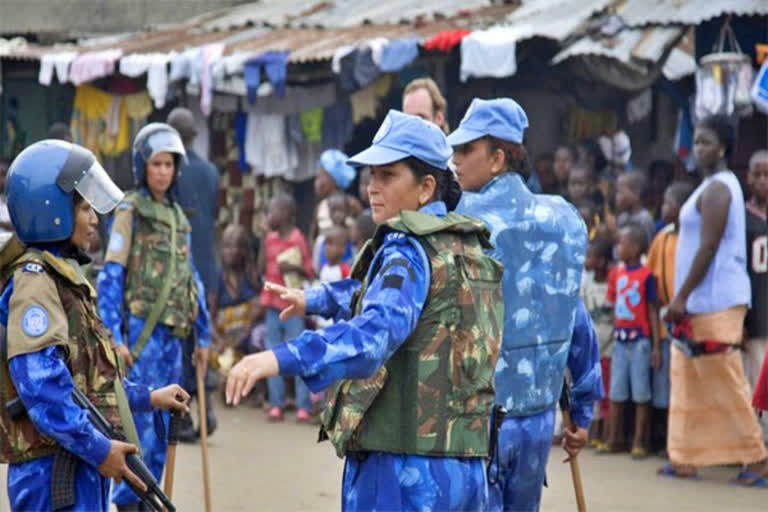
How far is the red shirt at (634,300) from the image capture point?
398 inches

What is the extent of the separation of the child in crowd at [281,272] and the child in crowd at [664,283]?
304 cm

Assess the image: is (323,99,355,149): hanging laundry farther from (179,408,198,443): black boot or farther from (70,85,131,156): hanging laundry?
(179,408,198,443): black boot

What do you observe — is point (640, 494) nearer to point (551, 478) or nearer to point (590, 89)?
point (551, 478)

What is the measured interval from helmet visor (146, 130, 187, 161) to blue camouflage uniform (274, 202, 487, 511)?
3.58 metres

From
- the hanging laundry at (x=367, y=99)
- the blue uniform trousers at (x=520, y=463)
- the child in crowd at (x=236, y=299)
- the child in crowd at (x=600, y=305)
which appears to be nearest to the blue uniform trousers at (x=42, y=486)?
the blue uniform trousers at (x=520, y=463)

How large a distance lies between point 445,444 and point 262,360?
78 cm

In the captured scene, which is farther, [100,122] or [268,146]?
[100,122]

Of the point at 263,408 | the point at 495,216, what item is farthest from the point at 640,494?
the point at 263,408

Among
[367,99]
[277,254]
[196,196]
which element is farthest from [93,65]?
[196,196]

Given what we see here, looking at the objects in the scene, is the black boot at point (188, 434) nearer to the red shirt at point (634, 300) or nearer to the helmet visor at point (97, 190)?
the red shirt at point (634, 300)

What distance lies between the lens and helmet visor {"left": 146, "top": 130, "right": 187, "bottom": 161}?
8008 mm

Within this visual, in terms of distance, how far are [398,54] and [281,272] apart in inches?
81.0

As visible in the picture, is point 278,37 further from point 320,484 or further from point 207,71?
point 320,484

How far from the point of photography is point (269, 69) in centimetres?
1354
